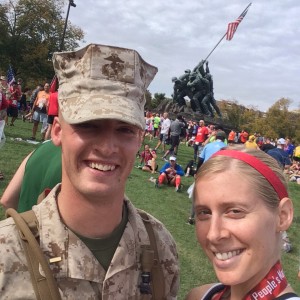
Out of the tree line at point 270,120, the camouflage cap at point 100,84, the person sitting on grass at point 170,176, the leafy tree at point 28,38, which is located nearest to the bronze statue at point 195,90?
the leafy tree at point 28,38

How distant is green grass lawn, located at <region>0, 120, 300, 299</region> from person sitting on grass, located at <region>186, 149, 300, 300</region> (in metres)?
3.36

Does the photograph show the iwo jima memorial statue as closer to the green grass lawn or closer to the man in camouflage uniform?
the green grass lawn

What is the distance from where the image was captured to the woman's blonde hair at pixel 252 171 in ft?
5.82

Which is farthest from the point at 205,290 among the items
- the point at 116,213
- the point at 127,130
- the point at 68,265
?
the point at 127,130

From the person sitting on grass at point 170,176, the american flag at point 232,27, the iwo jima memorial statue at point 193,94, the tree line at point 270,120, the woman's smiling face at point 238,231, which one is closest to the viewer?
the woman's smiling face at point 238,231

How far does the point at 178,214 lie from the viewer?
27.8 ft

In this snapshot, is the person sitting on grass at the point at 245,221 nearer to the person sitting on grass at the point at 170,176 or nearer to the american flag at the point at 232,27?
the person sitting on grass at the point at 170,176

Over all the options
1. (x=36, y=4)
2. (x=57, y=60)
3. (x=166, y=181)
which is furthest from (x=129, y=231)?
(x=36, y=4)

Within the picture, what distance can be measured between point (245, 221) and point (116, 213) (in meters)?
0.56

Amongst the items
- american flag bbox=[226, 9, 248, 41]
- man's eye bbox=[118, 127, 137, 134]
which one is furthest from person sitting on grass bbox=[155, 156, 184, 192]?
american flag bbox=[226, 9, 248, 41]

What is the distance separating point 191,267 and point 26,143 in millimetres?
8329

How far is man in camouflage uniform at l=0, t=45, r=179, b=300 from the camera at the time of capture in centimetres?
162

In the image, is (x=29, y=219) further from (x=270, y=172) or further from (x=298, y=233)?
(x=298, y=233)

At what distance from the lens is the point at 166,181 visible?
11547mm
